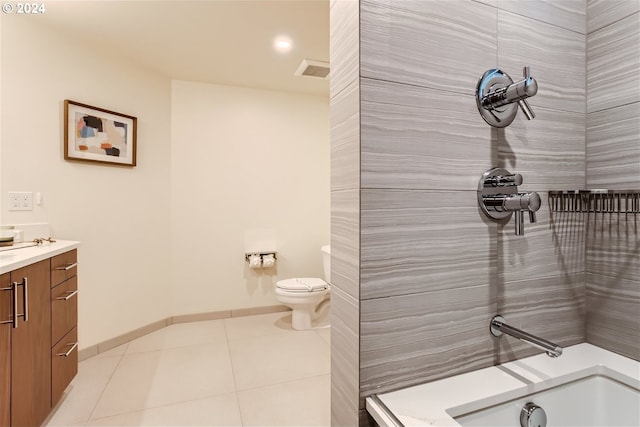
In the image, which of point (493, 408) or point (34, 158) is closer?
point (493, 408)

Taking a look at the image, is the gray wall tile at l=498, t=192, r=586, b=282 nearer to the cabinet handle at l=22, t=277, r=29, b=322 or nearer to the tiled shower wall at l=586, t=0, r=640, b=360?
the tiled shower wall at l=586, t=0, r=640, b=360

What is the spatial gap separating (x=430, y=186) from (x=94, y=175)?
2.51 meters

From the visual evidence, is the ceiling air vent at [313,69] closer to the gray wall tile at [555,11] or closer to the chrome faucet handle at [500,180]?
the gray wall tile at [555,11]

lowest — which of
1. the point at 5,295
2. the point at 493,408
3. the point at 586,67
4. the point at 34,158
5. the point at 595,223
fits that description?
the point at 493,408

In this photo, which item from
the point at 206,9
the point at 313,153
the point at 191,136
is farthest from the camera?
the point at 313,153

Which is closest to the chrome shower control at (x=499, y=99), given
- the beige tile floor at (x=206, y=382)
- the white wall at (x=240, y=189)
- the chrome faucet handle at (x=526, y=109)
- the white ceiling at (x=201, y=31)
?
Result: the chrome faucet handle at (x=526, y=109)

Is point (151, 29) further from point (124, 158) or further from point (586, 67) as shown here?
point (586, 67)

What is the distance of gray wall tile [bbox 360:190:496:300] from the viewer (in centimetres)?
94

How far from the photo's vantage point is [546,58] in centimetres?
121

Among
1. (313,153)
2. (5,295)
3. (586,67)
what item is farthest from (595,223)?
(313,153)

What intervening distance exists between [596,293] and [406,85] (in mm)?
1109

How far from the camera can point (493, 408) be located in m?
0.96

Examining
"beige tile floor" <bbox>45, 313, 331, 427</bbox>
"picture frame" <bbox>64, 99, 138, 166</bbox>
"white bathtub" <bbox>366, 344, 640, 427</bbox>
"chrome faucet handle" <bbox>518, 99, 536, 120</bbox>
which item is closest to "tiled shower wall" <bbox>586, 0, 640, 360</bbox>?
"white bathtub" <bbox>366, 344, 640, 427</bbox>

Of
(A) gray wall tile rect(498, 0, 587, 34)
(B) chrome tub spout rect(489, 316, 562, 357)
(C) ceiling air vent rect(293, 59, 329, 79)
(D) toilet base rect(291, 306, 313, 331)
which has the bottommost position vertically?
A: (D) toilet base rect(291, 306, 313, 331)
